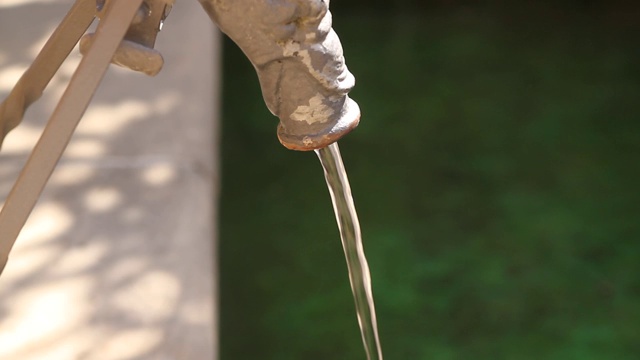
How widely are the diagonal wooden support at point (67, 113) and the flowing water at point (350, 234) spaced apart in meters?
0.35

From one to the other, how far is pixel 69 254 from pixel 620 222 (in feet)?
5.74

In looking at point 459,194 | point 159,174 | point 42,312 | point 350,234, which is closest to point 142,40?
point 350,234

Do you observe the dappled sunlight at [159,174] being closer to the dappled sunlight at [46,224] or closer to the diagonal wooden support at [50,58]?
the dappled sunlight at [46,224]

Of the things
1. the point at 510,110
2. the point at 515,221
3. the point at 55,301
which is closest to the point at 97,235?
the point at 55,301

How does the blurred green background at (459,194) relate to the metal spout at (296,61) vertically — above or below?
below

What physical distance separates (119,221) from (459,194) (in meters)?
1.37

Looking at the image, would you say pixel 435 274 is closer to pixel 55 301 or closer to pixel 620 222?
pixel 620 222

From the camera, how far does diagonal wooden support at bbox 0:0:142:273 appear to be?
36.5 inches

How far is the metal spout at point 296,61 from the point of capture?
2.99 feet

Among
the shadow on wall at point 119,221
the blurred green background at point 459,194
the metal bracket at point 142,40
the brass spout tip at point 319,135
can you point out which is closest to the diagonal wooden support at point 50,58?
the metal bracket at point 142,40

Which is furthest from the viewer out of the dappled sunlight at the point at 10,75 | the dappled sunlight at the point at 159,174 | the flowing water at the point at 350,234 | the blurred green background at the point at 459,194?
the blurred green background at the point at 459,194

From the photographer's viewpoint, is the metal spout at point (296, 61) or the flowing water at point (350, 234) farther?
the flowing water at point (350, 234)

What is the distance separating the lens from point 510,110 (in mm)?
3420

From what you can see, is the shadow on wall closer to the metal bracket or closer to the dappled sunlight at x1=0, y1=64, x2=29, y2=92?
the dappled sunlight at x1=0, y1=64, x2=29, y2=92
